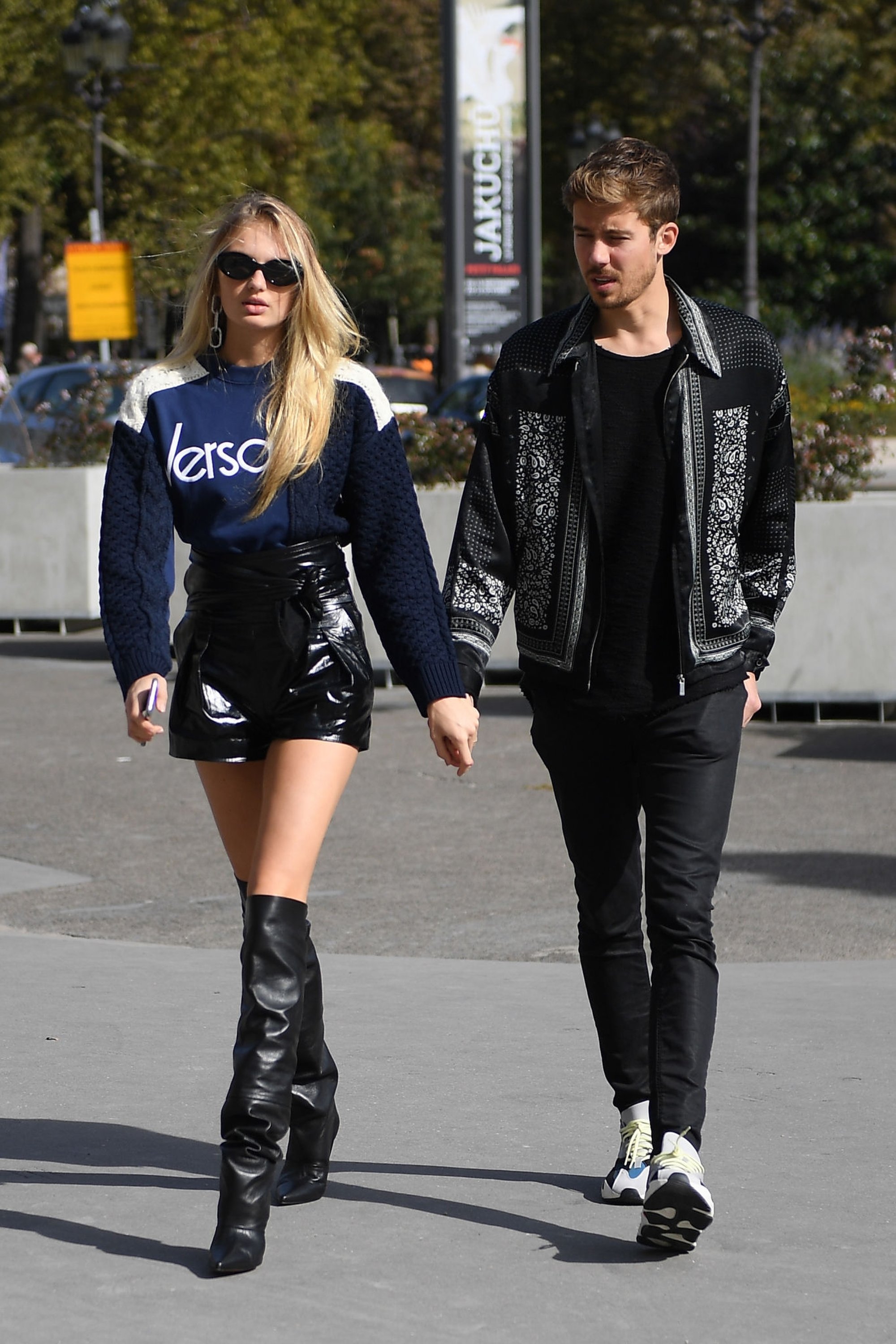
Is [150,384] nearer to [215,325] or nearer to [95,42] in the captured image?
[215,325]

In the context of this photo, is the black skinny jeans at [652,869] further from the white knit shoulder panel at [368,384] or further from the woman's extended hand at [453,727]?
the white knit shoulder panel at [368,384]

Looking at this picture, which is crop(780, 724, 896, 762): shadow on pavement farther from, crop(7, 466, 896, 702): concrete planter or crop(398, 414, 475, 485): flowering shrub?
crop(398, 414, 475, 485): flowering shrub

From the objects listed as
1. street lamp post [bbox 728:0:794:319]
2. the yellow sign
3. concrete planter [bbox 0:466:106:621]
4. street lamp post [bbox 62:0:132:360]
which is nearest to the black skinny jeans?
concrete planter [bbox 0:466:106:621]

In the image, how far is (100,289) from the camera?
1994 cm

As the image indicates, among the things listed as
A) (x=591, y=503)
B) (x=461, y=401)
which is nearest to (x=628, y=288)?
(x=591, y=503)

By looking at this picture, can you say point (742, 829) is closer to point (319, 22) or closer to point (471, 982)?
point (471, 982)

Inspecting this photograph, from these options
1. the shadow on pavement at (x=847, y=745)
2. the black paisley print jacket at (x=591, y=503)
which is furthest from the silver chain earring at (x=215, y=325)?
the shadow on pavement at (x=847, y=745)

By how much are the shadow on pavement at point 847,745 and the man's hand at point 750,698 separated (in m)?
5.65

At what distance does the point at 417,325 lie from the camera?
227 ft

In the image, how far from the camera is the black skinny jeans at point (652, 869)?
354 cm

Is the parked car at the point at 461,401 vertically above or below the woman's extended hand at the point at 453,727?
below

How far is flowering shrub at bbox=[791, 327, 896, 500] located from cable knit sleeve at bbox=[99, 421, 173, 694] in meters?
7.29

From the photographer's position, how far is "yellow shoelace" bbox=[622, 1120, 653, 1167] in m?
3.74

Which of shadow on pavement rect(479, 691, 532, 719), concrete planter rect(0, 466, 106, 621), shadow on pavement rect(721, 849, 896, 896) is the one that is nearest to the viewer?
shadow on pavement rect(721, 849, 896, 896)
